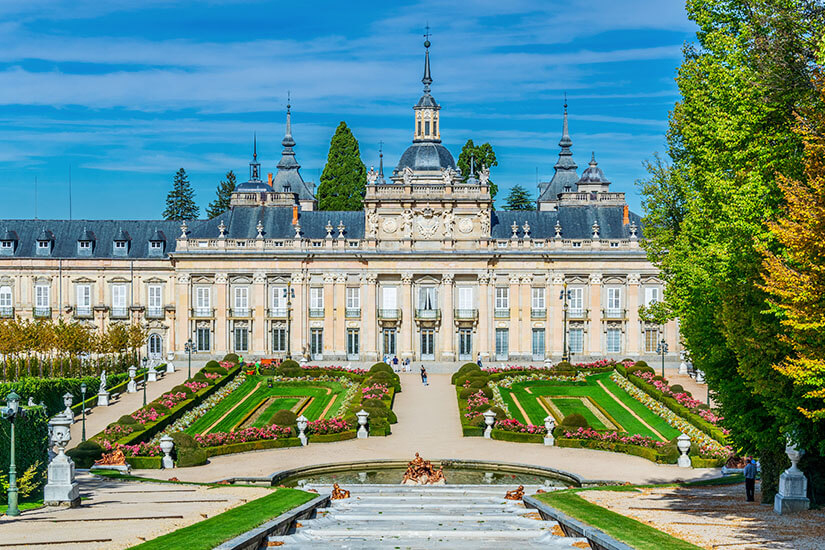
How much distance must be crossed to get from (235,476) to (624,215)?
155 ft

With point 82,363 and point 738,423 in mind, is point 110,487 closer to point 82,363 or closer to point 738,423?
point 738,423

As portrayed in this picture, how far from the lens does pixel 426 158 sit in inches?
2992

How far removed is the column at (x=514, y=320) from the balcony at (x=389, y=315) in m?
8.56

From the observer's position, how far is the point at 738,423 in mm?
27703

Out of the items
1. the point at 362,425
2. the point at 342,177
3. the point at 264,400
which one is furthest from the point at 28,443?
the point at 342,177

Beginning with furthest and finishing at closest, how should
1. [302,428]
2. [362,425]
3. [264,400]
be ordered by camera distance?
1. [264,400]
2. [362,425]
3. [302,428]

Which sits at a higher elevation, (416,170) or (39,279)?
(416,170)

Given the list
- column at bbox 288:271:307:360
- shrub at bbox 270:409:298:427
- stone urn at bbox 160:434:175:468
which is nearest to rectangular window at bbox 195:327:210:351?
column at bbox 288:271:307:360

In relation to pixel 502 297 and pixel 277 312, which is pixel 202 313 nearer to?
pixel 277 312

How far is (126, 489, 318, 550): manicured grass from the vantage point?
22141 mm

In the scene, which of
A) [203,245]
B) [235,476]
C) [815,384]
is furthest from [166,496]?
[203,245]

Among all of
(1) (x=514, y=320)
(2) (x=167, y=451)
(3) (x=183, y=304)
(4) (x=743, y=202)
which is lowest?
(2) (x=167, y=451)

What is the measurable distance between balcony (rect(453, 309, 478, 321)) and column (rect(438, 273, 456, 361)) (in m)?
0.45

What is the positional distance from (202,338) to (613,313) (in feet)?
103
